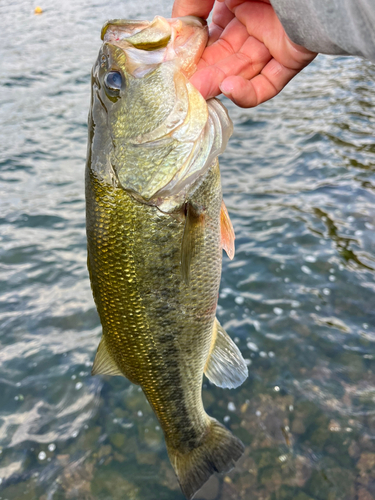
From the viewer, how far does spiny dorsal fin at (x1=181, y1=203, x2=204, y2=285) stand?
6.53 feet

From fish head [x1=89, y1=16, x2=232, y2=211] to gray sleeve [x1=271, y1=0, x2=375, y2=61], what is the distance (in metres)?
0.41

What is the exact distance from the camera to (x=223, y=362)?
2.56 m

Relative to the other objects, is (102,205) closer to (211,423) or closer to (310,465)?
(211,423)

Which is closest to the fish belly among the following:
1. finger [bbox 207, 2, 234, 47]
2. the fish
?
the fish

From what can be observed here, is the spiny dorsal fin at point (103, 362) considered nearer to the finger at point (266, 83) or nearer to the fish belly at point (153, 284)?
the fish belly at point (153, 284)

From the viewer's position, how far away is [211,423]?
2719 millimetres

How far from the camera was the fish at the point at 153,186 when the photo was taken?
1.94 meters

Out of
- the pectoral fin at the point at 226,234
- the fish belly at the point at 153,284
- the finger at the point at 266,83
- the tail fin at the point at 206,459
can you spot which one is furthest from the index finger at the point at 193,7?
the tail fin at the point at 206,459

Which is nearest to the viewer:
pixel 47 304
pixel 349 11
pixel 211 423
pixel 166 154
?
pixel 349 11

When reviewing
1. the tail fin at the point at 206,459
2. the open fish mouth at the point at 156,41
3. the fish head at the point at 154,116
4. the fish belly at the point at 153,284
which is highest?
the open fish mouth at the point at 156,41

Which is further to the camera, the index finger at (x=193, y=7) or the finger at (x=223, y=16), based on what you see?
the finger at (x=223, y=16)

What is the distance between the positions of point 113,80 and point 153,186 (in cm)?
51

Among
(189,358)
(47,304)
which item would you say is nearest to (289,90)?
(47,304)

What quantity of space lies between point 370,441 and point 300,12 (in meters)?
3.11
